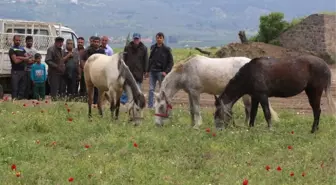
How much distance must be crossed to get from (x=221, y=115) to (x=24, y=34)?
7717 millimetres

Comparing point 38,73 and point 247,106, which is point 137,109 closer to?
point 247,106

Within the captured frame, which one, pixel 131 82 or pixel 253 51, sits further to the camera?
pixel 253 51

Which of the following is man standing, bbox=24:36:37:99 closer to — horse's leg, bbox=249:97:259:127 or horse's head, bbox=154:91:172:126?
horse's head, bbox=154:91:172:126

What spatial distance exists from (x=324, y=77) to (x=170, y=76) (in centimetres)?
288

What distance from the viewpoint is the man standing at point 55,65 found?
49.9 ft

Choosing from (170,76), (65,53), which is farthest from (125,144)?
(65,53)

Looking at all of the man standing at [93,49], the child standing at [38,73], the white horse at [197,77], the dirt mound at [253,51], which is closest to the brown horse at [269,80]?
the white horse at [197,77]

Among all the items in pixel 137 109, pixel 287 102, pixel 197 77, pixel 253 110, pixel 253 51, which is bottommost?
pixel 287 102

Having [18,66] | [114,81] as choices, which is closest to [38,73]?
[18,66]

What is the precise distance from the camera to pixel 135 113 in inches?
476

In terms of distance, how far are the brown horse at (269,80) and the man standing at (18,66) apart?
6128 millimetres

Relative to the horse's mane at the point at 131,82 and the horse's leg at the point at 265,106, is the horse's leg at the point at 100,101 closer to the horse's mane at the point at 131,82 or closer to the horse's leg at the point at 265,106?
the horse's mane at the point at 131,82

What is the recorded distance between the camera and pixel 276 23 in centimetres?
Result: 3822

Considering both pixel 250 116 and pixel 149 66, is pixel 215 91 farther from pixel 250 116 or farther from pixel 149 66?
pixel 149 66
